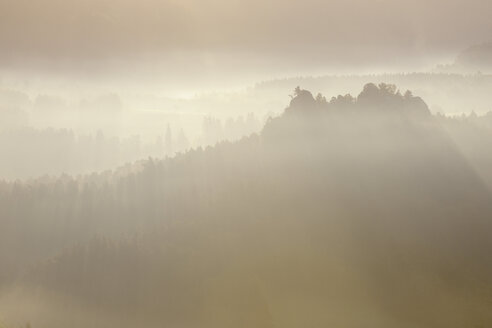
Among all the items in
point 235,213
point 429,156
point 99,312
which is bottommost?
point 99,312

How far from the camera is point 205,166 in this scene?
198 metres

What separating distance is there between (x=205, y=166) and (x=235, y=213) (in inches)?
1789

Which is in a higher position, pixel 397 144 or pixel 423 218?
pixel 397 144

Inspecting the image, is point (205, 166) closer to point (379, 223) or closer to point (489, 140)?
point (379, 223)

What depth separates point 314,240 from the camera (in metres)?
142

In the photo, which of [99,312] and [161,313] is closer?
[161,313]

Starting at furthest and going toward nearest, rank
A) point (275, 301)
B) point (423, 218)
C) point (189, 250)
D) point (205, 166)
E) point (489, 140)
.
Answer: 1. point (205, 166)
2. point (489, 140)
3. point (189, 250)
4. point (423, 218)
5. point (275, 301)

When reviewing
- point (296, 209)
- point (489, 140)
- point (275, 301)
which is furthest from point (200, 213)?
point (489, 140)

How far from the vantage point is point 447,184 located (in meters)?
147

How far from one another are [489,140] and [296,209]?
65.9 meters

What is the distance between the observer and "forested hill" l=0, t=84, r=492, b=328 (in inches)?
4911

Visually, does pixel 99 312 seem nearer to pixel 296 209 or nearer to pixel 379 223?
pixel 296 209

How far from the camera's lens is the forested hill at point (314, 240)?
125 meters

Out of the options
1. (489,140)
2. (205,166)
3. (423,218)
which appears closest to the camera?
(423,218)
